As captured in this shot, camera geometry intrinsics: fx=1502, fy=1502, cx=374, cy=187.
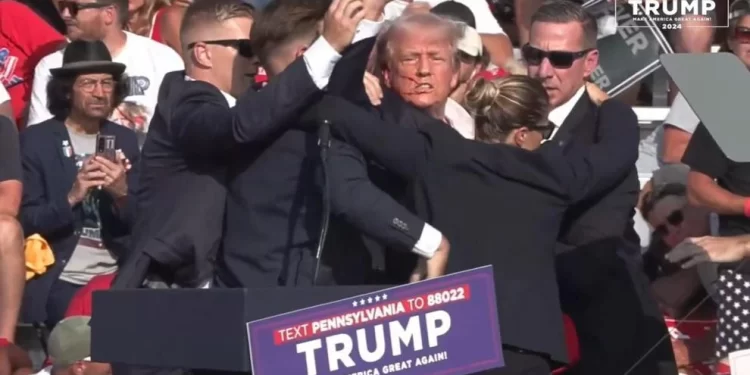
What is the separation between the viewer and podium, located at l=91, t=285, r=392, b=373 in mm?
3596

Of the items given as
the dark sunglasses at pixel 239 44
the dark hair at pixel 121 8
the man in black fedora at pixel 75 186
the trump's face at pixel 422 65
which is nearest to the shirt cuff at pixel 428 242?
the trump's face at pixel 422 65

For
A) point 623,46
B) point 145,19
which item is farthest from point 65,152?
point 623,46

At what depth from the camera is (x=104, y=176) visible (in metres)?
6.11

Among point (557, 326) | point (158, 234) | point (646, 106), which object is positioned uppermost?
point (646, 106)

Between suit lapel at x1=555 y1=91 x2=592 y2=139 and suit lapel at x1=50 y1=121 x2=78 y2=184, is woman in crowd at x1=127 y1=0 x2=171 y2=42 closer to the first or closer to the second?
suit lapel at x1=50 y1=121 x2=78 y2=184

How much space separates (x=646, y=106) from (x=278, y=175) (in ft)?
10.8

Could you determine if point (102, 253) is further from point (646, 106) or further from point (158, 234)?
point (646, 106)

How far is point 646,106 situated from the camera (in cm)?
726

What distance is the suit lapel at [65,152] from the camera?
259 inches

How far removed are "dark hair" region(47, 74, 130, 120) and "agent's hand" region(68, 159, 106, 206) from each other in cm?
49

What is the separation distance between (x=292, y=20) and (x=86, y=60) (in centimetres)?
263

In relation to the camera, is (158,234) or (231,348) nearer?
(231,348)

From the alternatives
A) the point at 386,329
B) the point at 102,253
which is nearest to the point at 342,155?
the point at 386,329

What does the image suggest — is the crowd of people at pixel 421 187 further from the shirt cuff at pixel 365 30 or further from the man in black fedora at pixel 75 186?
the man in black fedora at pixel 75 186
